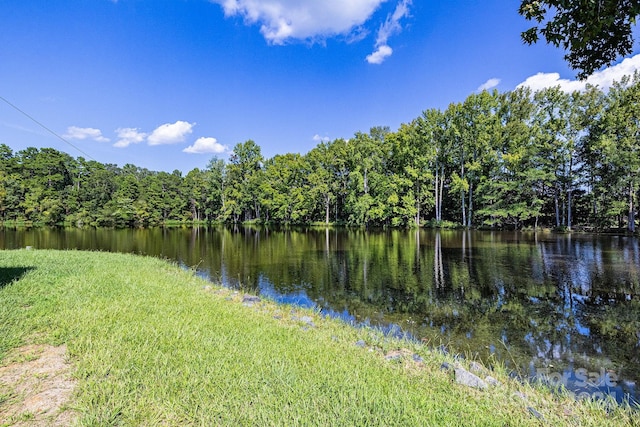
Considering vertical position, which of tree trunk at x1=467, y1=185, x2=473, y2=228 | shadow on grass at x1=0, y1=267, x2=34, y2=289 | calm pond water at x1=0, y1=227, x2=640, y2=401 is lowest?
calm pond water at x1=0, y1=227, x2=640, y2=401

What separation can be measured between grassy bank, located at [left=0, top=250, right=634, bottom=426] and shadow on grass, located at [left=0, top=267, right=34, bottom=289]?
1.18m

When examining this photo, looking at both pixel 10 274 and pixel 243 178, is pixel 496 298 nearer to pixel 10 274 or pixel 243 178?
pixel 10 274

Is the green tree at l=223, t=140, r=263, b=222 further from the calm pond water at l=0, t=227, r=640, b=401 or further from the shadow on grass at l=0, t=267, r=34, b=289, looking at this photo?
the shadow on grass at l=0, t=267, r=34, b=289

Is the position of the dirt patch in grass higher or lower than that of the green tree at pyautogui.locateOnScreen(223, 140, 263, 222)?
lower

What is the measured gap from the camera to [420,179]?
141 feet

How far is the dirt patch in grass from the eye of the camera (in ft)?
9.10

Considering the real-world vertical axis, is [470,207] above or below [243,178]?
below

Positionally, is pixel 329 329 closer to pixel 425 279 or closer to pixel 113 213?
pixel 425 279

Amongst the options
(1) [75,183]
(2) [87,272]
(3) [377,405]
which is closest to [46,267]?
(2) [87,272]

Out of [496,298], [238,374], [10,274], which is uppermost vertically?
[10,274]

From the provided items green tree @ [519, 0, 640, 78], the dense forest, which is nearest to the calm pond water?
green tree @ [519, 0, 640, 78]

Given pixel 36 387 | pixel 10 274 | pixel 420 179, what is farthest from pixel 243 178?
pixel 36 387

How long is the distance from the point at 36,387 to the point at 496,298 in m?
10.8

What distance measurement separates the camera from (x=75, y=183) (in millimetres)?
68750
